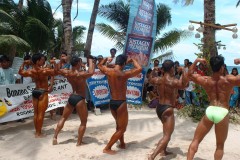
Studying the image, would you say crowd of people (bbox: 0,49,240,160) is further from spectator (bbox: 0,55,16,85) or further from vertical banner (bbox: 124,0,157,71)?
vertical banner (bbox: 124,0,157,71)

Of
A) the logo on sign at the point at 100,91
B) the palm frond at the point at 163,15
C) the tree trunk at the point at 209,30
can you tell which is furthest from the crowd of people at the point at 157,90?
the palm frond at the point at 163,15

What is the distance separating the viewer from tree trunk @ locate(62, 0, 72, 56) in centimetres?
1043

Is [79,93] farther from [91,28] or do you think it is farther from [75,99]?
[91,28]

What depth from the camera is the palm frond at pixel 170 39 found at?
55.5 feet

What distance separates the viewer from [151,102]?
36.8 feet

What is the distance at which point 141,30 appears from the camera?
9805mm

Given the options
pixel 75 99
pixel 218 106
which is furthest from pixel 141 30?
pixel 218 106

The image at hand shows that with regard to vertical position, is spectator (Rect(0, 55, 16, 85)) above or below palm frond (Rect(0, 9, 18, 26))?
below

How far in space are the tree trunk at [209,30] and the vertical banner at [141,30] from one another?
5.52 ft

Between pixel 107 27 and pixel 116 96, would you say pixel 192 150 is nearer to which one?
pixel 116 96

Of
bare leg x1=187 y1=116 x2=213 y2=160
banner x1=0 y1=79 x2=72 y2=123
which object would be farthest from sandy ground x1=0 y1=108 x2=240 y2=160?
bare leg x1=187 y1=116 x2=213 y2=160

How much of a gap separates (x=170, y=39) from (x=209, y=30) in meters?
6.96

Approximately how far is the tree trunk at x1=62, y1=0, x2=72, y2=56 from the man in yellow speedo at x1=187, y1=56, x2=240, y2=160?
6084mm

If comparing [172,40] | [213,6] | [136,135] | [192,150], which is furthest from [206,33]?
[172,40]
